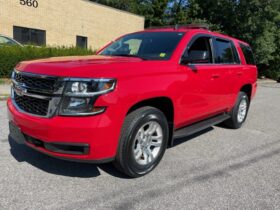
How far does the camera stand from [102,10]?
2344 cm

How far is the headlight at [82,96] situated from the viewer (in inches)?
118

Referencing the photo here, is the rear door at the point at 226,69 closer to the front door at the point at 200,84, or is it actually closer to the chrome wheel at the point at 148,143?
the front door at the point at 200,84

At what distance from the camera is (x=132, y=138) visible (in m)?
3.39

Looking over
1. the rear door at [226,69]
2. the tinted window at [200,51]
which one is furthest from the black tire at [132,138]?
the rear door at [226,69]

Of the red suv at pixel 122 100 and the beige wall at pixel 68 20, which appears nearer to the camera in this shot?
the red suv at pixel 122 100

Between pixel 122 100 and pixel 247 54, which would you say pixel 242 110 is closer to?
pixel 247 54

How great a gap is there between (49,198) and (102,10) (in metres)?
22.1

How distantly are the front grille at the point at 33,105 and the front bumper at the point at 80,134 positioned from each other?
0.07m

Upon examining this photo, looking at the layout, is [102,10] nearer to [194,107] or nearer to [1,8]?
[1,8]

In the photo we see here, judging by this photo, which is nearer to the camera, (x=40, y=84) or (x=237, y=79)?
(x=40, y=84)

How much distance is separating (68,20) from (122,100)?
1963 centimetres

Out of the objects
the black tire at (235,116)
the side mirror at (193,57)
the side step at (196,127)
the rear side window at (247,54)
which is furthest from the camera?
the rear side window at (247,54)

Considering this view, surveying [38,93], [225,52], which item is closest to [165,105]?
[38,93]

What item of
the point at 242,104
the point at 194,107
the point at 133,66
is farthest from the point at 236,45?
the point at 133,66
